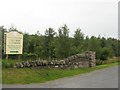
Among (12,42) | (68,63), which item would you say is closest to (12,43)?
(12,42)

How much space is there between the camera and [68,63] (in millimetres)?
21359

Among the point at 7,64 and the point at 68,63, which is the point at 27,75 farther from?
the point at 68,63

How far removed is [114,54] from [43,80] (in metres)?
27.7

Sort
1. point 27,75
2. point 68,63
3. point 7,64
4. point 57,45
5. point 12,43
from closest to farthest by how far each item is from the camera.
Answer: point 27,75 < point 7,64 < point 12,43 < point 68,63 < point 57,45

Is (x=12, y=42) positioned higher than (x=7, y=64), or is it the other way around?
(x=12, y=42)

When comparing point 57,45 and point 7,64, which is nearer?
point 7,64

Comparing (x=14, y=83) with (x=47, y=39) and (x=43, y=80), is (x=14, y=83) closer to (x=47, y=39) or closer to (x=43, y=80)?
(x=43, y=80)

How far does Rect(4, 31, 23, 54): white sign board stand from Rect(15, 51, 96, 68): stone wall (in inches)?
48.2

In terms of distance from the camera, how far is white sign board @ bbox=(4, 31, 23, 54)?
1832cm

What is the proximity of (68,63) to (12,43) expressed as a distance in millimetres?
4729

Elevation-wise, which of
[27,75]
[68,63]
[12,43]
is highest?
[12,43]

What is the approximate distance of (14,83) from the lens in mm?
13781

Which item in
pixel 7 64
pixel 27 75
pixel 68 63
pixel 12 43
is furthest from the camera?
pixel 68 63

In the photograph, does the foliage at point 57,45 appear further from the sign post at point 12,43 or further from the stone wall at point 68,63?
the sign post at point 12,43
